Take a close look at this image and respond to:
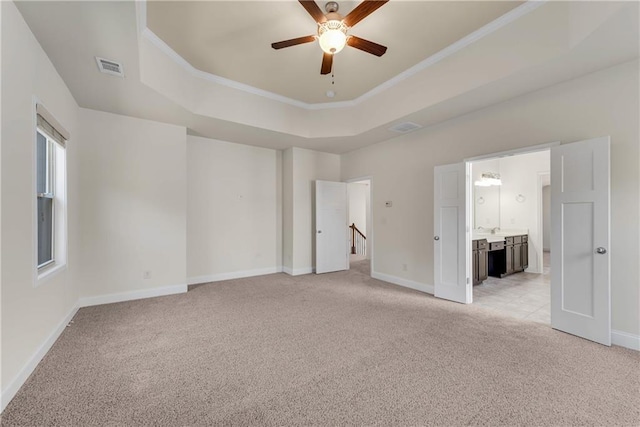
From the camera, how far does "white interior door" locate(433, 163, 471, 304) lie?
13.1 feet

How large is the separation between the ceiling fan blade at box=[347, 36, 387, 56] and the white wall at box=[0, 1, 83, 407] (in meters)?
2.59

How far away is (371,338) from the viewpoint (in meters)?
2.86

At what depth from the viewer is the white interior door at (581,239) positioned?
269 centimetres

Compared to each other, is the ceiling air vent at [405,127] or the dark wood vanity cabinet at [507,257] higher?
the ceiling air vent at [405,127]

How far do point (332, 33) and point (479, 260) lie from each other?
4443 millimetres

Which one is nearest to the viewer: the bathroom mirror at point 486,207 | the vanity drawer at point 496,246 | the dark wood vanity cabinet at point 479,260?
the dark wood vanity cabinet at point 479,260

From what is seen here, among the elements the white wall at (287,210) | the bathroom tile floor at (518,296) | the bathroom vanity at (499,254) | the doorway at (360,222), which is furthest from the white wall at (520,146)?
the doorway at (360,222)

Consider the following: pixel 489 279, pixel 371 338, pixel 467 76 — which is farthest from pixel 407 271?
pixel 467 76

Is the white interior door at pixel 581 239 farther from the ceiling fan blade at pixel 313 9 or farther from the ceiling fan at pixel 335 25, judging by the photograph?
the ceiling fan blade at pixel 313 9

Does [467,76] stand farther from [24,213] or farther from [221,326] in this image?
[24,213]

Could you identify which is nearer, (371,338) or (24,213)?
(24,213)

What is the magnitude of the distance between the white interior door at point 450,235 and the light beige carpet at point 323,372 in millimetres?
494

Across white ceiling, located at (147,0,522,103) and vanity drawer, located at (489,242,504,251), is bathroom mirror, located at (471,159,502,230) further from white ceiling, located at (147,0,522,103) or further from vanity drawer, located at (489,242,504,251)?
white ceiling, located at (147,0,522,103)

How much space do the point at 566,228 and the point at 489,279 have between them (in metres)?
2.88
